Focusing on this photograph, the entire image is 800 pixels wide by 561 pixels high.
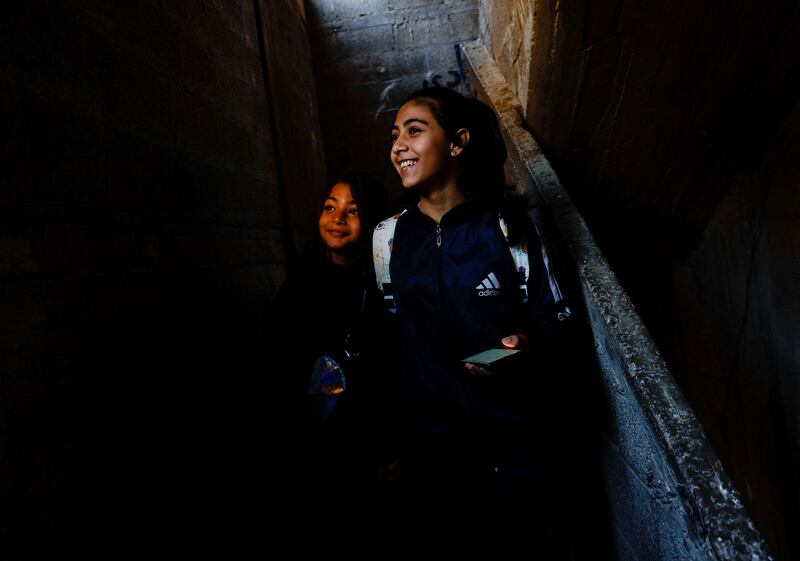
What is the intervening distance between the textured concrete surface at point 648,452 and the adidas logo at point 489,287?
49cm

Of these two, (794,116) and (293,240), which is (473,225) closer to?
(293,240)

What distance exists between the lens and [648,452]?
4.53ft

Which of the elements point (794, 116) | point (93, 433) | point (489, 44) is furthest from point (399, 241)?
point (489, 44)

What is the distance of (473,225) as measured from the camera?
152 centimetres

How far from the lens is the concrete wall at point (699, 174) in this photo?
7.36ft

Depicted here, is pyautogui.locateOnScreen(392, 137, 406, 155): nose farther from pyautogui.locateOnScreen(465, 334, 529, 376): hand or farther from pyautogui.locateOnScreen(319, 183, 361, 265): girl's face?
pyautogui.locateOnScreen(465, 334, 529, 376): hand

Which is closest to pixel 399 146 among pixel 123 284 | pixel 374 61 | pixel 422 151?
pixel 422 151

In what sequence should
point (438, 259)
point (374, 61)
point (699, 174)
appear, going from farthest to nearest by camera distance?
1. point (374, 61)
2. point (699, 174)
3. point (438, 259)

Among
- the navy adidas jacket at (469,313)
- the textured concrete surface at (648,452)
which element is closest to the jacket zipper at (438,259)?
the navy adidas jacket at (469,313)

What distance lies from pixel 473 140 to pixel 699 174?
2353 millimetres

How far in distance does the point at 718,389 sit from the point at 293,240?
12.5 ft

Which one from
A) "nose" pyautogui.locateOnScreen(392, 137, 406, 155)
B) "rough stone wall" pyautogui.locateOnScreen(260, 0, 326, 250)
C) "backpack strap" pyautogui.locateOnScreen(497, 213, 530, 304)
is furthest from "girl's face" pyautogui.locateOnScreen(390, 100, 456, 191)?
"rough stone wall" pyautogui.locateOnScreen(260, 0, 326, 250)

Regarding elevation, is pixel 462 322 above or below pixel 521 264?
below

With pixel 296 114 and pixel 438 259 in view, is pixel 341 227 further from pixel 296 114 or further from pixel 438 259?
pixel 296 114
